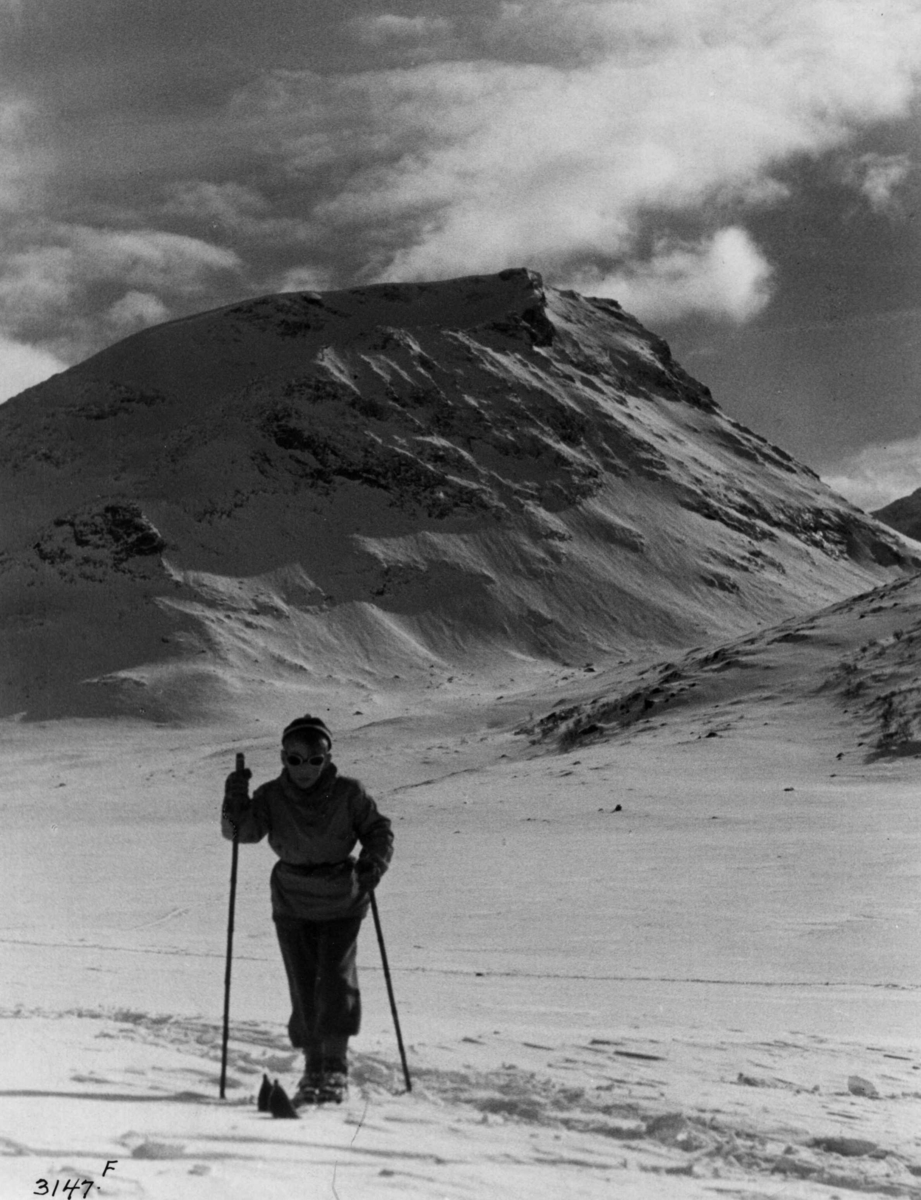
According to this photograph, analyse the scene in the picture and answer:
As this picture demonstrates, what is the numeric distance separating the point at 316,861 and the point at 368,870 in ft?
0.88

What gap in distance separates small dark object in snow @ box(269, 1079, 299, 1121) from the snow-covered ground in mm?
48

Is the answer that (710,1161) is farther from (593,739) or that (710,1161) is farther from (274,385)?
(274,385)

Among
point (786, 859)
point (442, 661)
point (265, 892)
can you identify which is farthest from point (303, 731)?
point (442, 661)

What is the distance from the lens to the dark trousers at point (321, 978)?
5.95m

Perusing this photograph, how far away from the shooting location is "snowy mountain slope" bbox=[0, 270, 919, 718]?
101688 millimetres

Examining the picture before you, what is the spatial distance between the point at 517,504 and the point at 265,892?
378ft

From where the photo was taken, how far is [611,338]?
178375 millimetres

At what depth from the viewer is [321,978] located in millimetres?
6059

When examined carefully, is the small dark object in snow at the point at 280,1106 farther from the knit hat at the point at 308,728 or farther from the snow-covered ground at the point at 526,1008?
the knit hat at the point at 308,728

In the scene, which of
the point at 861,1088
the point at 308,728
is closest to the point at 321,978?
the point at 308,728

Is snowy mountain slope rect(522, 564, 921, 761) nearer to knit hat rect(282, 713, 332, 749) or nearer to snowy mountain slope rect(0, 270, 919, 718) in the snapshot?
knit hat rect(282, 713, 332, 749)

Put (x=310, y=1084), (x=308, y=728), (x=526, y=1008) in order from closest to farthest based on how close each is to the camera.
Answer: (x=310, y=1084) → (x=308, y=728) → (x=526, y=1008)

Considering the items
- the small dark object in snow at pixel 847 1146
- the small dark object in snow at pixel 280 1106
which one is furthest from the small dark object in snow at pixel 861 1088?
the small dark object in snow at pixel 280 1106

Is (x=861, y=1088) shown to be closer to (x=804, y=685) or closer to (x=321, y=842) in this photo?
(x=321, y=842)
